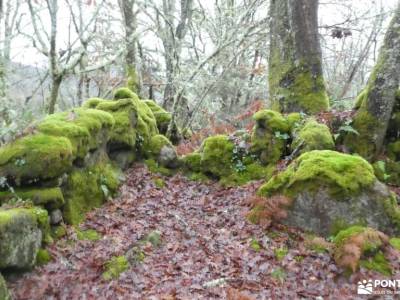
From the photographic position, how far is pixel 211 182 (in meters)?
10.2

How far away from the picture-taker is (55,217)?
22.6 ft

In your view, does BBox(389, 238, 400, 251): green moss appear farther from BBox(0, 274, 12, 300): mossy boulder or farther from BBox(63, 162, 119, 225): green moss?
BBox(0, 274, 12, 300): mossy boulder

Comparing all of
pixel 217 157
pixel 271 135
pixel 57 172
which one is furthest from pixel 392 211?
pixel 57 172

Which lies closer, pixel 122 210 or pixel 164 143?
pixel 122 210

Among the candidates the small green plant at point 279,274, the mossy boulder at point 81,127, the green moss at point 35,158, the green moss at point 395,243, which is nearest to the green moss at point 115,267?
the green moss at point 35,158

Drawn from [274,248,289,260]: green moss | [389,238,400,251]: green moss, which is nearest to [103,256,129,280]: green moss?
[274,248,289,260]: green moss

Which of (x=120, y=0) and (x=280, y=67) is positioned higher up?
(x=120, y=0)

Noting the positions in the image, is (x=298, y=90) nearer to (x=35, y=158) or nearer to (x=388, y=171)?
(x=388, y=171)

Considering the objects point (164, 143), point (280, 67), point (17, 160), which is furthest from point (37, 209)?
point (280, 67)

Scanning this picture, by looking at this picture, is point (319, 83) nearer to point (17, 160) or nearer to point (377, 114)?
point (377, 114)

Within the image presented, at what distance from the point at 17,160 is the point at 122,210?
2368 millimetres

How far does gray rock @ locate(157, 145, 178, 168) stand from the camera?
10.8 metres

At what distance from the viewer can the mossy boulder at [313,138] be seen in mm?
8641

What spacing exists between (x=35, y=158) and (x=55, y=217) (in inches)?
40.6
